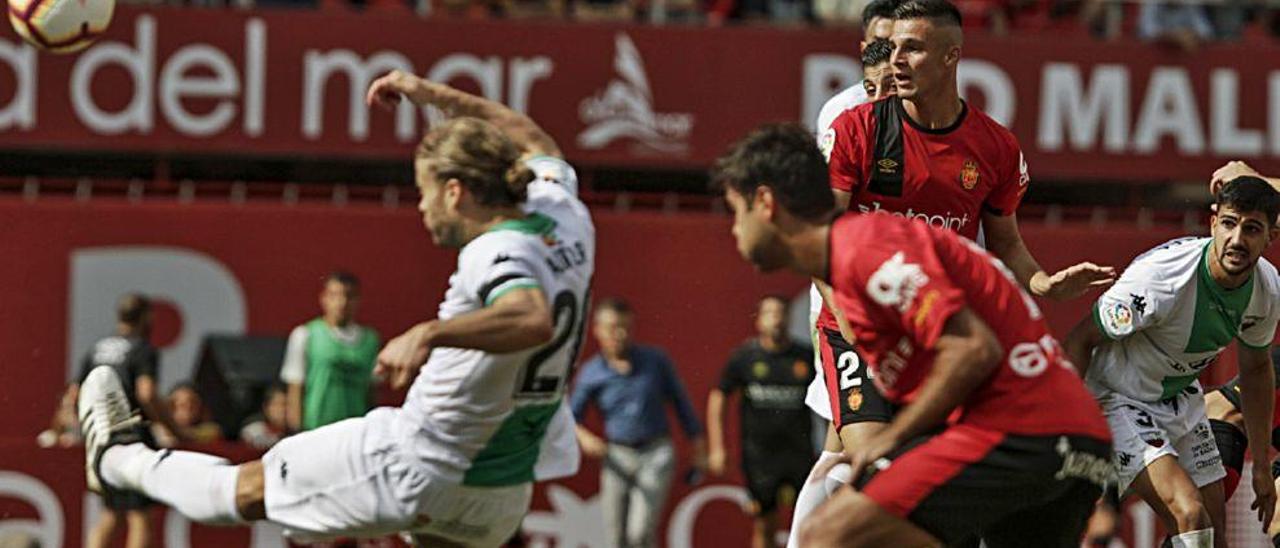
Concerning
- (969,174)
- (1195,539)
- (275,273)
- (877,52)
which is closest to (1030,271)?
(969,174)

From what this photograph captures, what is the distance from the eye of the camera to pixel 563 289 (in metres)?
7.70

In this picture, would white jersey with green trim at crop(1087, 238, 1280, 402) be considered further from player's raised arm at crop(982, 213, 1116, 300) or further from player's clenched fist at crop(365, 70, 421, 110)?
player's clenched fist at crop(365, 70, 421, 110)

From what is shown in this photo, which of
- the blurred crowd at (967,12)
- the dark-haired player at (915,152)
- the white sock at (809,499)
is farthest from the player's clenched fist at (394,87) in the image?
the blurred crowd at (967,12)

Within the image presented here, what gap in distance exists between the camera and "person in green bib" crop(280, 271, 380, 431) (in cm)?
1567

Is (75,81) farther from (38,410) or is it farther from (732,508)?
(732,508)

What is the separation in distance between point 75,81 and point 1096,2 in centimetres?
916

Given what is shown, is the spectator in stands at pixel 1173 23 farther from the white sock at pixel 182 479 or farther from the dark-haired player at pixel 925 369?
the white sock at pixel 182 479

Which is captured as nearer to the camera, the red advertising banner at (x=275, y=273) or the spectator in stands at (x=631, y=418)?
the spectator in stands at (x=631, y=418)

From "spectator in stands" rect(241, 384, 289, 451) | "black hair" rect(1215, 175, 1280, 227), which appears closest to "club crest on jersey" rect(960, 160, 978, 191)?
"black hair" rect(1215, 175, 1280, 227)

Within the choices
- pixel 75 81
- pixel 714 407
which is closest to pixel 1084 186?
pixel 714 407

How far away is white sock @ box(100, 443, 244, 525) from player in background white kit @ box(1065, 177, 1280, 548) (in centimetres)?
377

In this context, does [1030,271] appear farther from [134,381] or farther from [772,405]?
[134,381]

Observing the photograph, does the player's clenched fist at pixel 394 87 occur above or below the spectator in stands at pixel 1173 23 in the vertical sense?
below

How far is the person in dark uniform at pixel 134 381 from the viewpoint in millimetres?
13805
